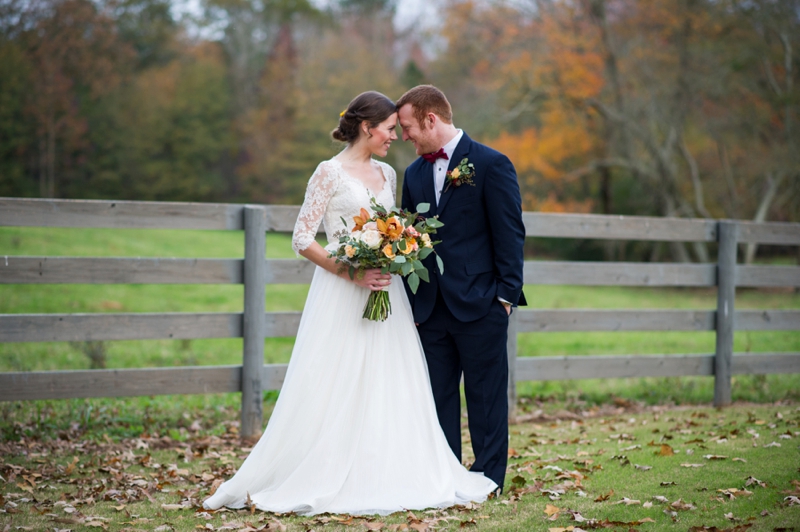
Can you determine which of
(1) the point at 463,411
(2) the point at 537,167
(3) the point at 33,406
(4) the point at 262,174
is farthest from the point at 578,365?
(4) the point at 262,174

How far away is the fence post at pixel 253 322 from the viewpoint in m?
5.27

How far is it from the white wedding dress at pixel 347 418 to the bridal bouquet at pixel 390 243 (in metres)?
0.26

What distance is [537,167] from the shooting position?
2053 centimetres

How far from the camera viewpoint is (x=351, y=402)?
388 centimetres

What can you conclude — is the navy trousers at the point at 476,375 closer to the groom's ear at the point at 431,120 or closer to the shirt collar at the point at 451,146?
the shirt collar at the point at 451,146

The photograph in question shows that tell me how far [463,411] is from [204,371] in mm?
2341

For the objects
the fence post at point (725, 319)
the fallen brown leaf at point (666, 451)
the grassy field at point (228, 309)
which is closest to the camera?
the fallen brown leaf at point (666, 451)

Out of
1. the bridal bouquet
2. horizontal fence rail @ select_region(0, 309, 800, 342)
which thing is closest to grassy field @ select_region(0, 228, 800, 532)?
horizontal fence rail @ select_region(0, 309, 800, 342)

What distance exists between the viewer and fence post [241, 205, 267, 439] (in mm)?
5266

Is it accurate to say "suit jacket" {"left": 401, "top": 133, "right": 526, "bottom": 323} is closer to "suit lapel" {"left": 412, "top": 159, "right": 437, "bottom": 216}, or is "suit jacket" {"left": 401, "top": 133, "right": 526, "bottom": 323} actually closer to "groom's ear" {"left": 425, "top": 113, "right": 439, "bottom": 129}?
"suit lapel" {"left": 412, "top": 159, "right": 437, "bottom": 216}

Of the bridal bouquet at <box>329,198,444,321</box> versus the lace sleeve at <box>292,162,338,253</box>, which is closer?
the bridal bouquet at <box>329,198,444,321</box>

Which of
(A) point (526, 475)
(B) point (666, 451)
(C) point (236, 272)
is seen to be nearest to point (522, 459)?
(A) point (526, 475)

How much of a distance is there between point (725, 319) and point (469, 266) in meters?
3.65

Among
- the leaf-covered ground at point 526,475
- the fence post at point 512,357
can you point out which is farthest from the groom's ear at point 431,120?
the fence post at point 512,357
